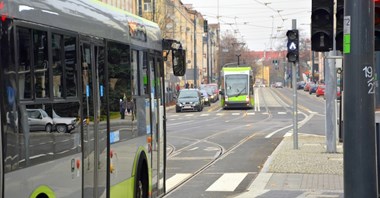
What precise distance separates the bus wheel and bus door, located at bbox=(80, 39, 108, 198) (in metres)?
1.58

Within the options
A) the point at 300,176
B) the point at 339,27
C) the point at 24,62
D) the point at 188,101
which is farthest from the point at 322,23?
the point at 188,101

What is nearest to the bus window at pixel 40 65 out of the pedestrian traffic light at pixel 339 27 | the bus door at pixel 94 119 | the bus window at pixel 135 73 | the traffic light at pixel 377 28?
the bus door at pixel 94 119

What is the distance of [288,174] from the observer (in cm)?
1338

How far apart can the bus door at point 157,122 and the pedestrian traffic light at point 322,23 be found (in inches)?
113

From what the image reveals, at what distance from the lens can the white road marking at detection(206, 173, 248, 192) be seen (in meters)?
11.9

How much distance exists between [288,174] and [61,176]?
867cm

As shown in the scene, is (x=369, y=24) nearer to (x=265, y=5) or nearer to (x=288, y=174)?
(x=288, y=174)

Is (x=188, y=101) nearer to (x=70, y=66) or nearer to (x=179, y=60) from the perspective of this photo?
(x=179, y=60)

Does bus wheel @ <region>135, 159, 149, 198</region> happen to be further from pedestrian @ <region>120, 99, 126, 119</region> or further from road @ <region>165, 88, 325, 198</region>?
road @ <region>165, 88, 325, 198</region>

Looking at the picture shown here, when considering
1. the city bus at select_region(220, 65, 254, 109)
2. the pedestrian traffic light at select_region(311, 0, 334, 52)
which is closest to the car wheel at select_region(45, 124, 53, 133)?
the pedestrian traffic light at select_region(311, 0, 334, 52)

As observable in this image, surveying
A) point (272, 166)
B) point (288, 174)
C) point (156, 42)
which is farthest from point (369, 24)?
point (272, 166)

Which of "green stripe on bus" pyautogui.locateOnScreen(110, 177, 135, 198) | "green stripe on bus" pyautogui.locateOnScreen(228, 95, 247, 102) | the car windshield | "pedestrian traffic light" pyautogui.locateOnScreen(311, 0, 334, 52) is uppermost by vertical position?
"pedestrian traffic light" pyautogui.locateOnScreen(311, 0, 334, 52)

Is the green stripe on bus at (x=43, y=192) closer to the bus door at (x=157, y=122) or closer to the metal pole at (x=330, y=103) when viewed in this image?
the bus door at (x=157, y=122)

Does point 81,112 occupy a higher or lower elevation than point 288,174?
higher
